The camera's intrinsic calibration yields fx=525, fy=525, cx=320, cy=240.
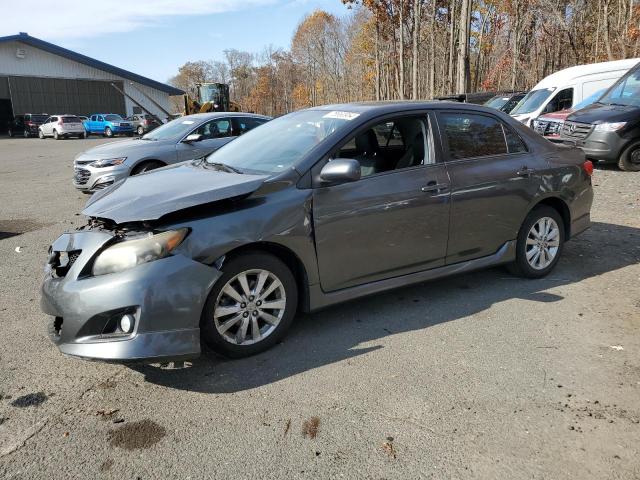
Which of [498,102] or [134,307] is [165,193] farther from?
[498,102]

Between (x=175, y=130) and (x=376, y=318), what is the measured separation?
276 inches

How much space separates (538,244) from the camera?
510 centimetres

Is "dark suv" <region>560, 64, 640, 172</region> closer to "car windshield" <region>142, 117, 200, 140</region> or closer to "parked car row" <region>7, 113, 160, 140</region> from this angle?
"car windshield" <region>142, 117, 200, 140</region>

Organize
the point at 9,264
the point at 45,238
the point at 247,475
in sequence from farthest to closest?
the point at 45,238 → the point at 9,264 → the point at 247,475

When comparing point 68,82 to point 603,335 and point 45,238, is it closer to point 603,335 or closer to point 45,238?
point 45,238

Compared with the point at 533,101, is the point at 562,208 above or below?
below

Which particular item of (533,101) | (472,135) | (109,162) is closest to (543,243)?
(472,135)

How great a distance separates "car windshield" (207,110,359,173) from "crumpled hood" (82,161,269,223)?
0.89ft

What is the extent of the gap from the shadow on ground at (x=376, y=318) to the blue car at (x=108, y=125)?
37939mm

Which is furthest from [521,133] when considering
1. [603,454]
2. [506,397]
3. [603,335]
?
[603,454]

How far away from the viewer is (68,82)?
148 ft

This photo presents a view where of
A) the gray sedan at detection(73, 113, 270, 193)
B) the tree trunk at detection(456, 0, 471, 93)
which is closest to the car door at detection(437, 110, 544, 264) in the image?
the gray sedan at detection(73, 113, 270, 193)

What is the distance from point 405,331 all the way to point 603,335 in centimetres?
149

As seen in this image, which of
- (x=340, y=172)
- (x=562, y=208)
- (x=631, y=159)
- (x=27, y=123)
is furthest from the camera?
(x=27, y=123)
